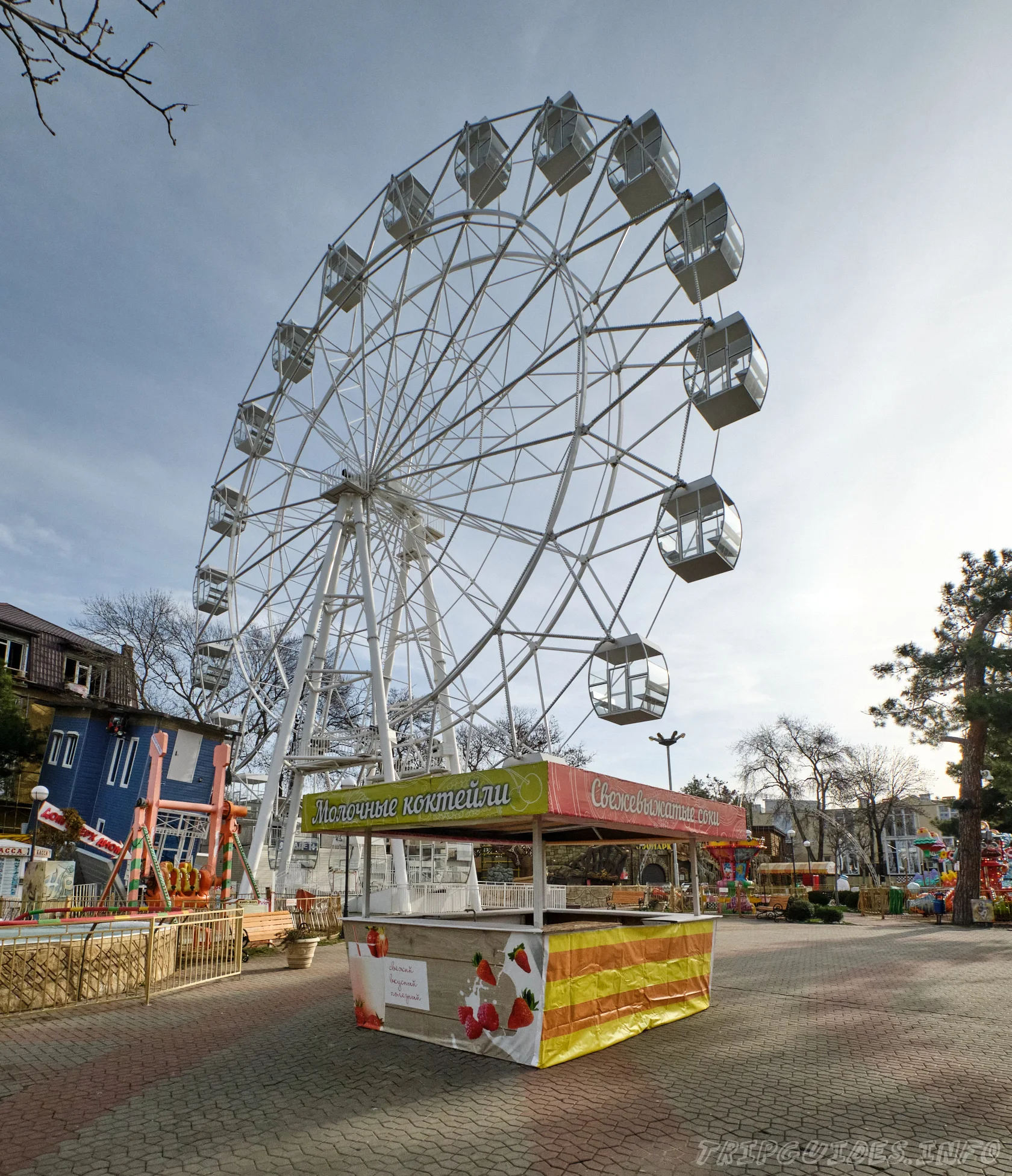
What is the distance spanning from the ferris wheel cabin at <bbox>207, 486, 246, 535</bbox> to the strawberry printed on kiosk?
16.8 m

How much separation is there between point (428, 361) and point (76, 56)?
18131 millimetres

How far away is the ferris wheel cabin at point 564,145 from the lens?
17.5 meters

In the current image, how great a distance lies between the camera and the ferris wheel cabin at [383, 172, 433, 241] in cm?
2050

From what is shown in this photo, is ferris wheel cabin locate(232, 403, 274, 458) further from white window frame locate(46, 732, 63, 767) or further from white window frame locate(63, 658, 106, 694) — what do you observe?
white window frame locate(63, 658, 106, 694)

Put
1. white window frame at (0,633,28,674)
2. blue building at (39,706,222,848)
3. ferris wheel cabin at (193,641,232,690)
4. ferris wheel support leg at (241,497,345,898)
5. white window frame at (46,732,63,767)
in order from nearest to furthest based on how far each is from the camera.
Result: ferris wheel support leg at (241,497,345,898) → blue building at (39,706,222,848) → white window frame at (46,732,63,767) → ferris wheel cabin at (193,641,232,690) → white window frame at (0,633,28,674)

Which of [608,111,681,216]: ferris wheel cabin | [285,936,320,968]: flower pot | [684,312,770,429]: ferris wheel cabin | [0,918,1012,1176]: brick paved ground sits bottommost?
[0,918,1012,1176]: brick paved ground

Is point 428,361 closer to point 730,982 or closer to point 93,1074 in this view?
point 730,982

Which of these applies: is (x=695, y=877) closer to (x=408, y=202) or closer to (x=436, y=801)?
(x=436, y=801)

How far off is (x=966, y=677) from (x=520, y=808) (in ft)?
76.8

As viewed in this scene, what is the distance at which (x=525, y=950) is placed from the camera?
772 centimetres

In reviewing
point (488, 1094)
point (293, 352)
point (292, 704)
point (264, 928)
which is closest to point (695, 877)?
point (488, 1094)

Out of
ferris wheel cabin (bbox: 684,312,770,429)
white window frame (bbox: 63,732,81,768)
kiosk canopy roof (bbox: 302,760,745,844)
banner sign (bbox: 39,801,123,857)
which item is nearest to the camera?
kiosk canopy roof (bbox: 302,760,745,844)

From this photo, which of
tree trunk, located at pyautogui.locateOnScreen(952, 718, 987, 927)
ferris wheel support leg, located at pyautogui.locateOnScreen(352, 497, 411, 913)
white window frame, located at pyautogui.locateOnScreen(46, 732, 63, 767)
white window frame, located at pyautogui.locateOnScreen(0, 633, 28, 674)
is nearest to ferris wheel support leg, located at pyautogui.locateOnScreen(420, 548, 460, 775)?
ferris wheel support leg, located at pyautogui.locateOnScreen(352, 497, 411, 913)

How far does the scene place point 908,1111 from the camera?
6.31 metres
